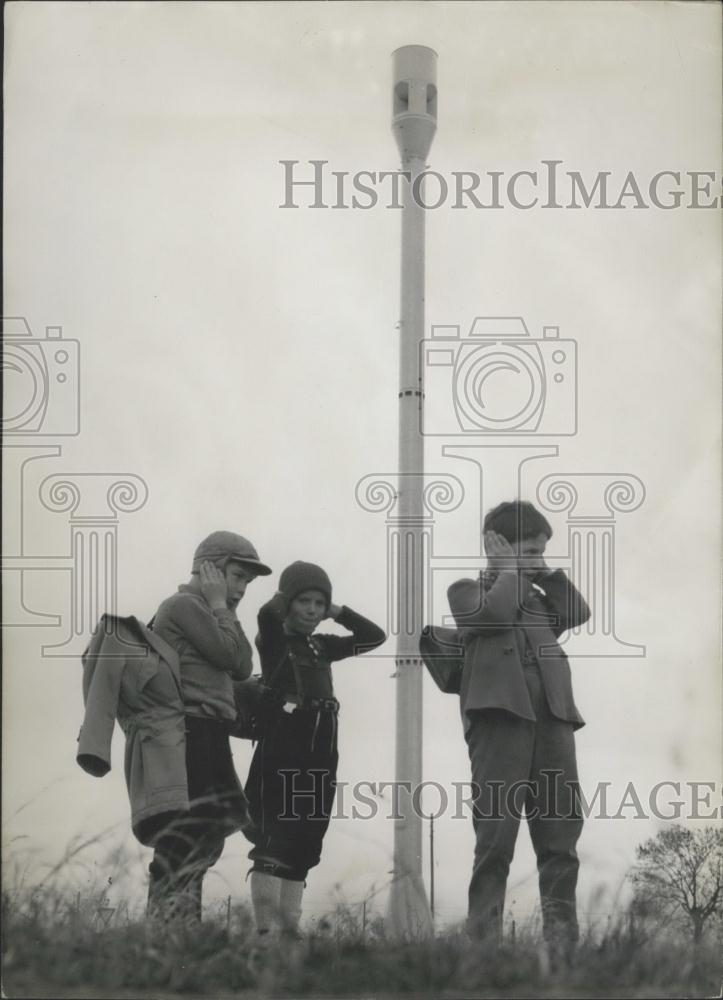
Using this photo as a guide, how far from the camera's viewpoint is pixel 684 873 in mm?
6770

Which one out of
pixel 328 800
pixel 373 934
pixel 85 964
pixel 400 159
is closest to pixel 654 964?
pixel 373 934

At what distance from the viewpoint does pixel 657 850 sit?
22.4 ft

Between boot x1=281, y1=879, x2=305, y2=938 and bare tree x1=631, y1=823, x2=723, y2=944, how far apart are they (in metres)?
1.35

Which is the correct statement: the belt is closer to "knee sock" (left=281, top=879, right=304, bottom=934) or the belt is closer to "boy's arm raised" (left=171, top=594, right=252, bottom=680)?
"boy's arm raised" (left=171, top=594, right=252, bottom=680)

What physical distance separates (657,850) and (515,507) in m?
1.60

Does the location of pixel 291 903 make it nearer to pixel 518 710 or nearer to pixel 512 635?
pixel 518 710

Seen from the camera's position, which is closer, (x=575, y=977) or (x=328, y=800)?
(x=575, y=977)

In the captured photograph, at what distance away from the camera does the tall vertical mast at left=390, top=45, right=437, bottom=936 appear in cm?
668

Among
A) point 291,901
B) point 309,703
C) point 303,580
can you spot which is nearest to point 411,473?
point 303,580

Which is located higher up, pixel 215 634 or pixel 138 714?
pixel 215 634

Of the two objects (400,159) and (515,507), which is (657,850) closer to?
(515,507)

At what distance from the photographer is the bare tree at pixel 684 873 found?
6.44 meters

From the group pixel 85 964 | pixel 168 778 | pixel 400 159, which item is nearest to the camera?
pixel 85 964

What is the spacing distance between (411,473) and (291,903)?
77.1 inches
